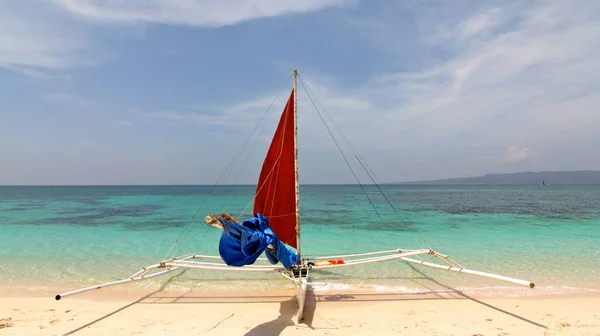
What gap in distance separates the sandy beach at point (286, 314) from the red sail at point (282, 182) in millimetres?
1760

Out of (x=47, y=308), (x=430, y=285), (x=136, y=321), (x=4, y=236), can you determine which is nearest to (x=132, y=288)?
(x=47, y=308)

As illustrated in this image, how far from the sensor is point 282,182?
791 cm

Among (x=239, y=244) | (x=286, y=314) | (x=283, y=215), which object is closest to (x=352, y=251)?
(x=283, y=215)

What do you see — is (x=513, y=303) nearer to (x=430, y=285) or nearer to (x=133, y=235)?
(x=430, y=285)

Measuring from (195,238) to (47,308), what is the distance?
34.9 feet

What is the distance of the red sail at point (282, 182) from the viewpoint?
773 centimetres

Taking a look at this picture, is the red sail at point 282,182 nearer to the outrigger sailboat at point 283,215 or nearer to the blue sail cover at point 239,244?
the outrigger sailboat at point 283,215

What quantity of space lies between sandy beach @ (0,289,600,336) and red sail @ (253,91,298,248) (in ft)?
5.77

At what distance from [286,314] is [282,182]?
2.89 meters

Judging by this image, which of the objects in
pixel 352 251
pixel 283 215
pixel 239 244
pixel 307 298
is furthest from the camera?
pixel 352 251

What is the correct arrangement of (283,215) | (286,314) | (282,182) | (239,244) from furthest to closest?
1. (283,215)
2. (282,182)
3. (286,314)
4. (239,244)

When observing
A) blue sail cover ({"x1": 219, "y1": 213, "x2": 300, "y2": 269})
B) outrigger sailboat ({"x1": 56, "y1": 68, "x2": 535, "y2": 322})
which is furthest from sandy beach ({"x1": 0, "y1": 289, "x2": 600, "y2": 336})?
blue sail cover ({"x1": 219, "y1": 213, "x2": 300, "y2": 269})

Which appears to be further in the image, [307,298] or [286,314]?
[307,298]

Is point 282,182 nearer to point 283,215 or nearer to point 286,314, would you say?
point 283,215
